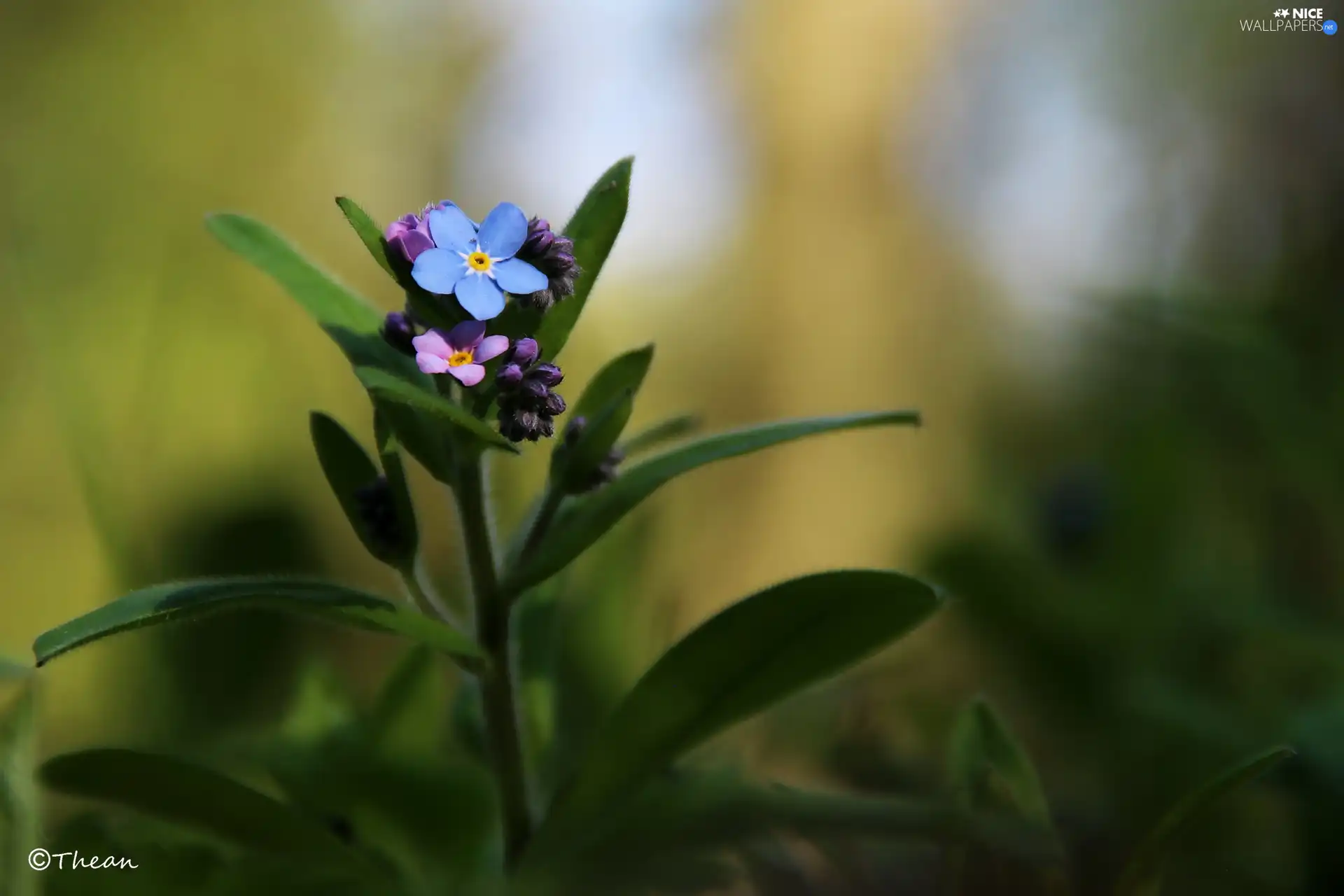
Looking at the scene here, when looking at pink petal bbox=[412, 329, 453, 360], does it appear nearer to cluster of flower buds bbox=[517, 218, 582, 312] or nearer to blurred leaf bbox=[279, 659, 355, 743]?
cluster of flower buds bbox=[517, 218, 582, 312]

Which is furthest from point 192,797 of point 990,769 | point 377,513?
point 990,769

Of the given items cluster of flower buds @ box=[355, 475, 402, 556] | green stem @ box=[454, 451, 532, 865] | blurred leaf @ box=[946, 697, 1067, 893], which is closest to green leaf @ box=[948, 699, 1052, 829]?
blurred leaf @ box=[946, 697, 1067, 893]

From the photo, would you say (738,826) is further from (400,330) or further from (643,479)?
(400,330)

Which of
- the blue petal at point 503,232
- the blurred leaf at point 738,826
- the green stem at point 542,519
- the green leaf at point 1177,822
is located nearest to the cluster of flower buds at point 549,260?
the blue petal at point 503,232

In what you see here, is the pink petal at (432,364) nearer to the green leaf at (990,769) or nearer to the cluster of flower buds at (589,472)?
the cluster of flower buds at (589,472)

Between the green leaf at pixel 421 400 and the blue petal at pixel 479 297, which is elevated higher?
the blue petal at pixel 479 297

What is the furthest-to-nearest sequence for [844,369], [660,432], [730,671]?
[844,369], [660,432], [730,671]
